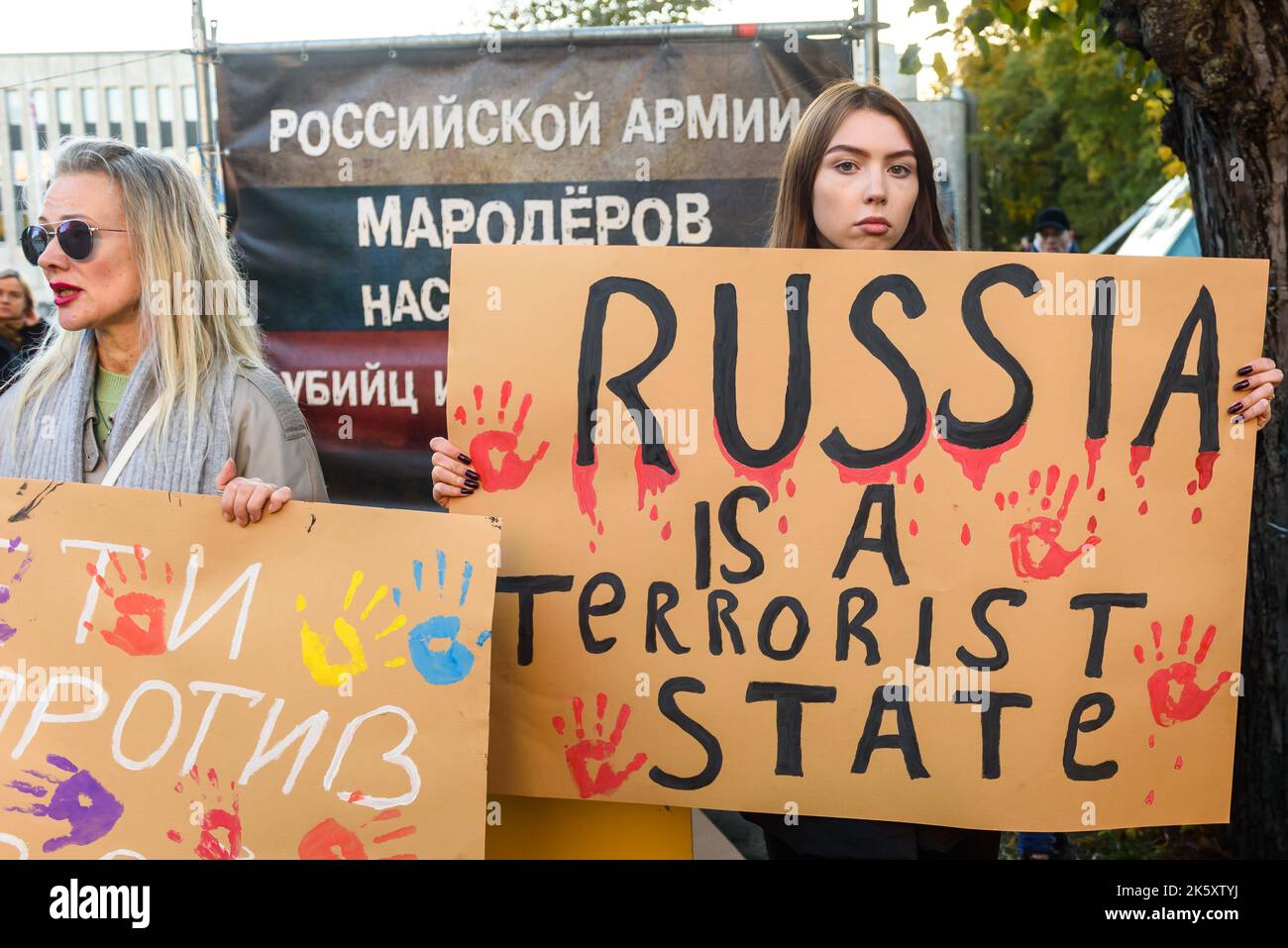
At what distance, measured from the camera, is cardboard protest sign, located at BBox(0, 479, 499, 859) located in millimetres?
2049

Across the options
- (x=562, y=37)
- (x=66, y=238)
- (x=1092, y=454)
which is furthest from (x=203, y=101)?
(x=1092, y=454)

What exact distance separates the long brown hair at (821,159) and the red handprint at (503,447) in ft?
2.27

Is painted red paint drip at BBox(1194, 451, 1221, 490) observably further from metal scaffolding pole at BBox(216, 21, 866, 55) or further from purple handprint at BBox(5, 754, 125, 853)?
metal scaffolding pole at BBox(216, 21, 866, 55)

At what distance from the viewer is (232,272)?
242 cm

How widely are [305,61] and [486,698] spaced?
2738 mm

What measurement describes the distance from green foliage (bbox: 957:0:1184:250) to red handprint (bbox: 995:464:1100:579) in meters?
17.8

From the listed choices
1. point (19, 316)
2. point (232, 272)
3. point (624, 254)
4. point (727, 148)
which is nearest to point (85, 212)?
point (232, 272)

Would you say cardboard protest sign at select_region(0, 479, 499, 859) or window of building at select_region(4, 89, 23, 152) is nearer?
cardboard protest sign at select_region(0, 479, 499, 859)

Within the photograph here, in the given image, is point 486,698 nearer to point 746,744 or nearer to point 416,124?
point 746,744

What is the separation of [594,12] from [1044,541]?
6.45 meters

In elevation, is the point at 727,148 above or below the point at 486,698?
above

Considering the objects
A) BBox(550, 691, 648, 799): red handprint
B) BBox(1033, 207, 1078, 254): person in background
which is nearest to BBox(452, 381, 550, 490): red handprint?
BBox(550, 691, 648, 799): red handprint

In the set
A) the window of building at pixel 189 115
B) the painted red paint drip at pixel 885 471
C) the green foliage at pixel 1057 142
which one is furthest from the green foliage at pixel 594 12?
the green foliage at pixel 1057 142
